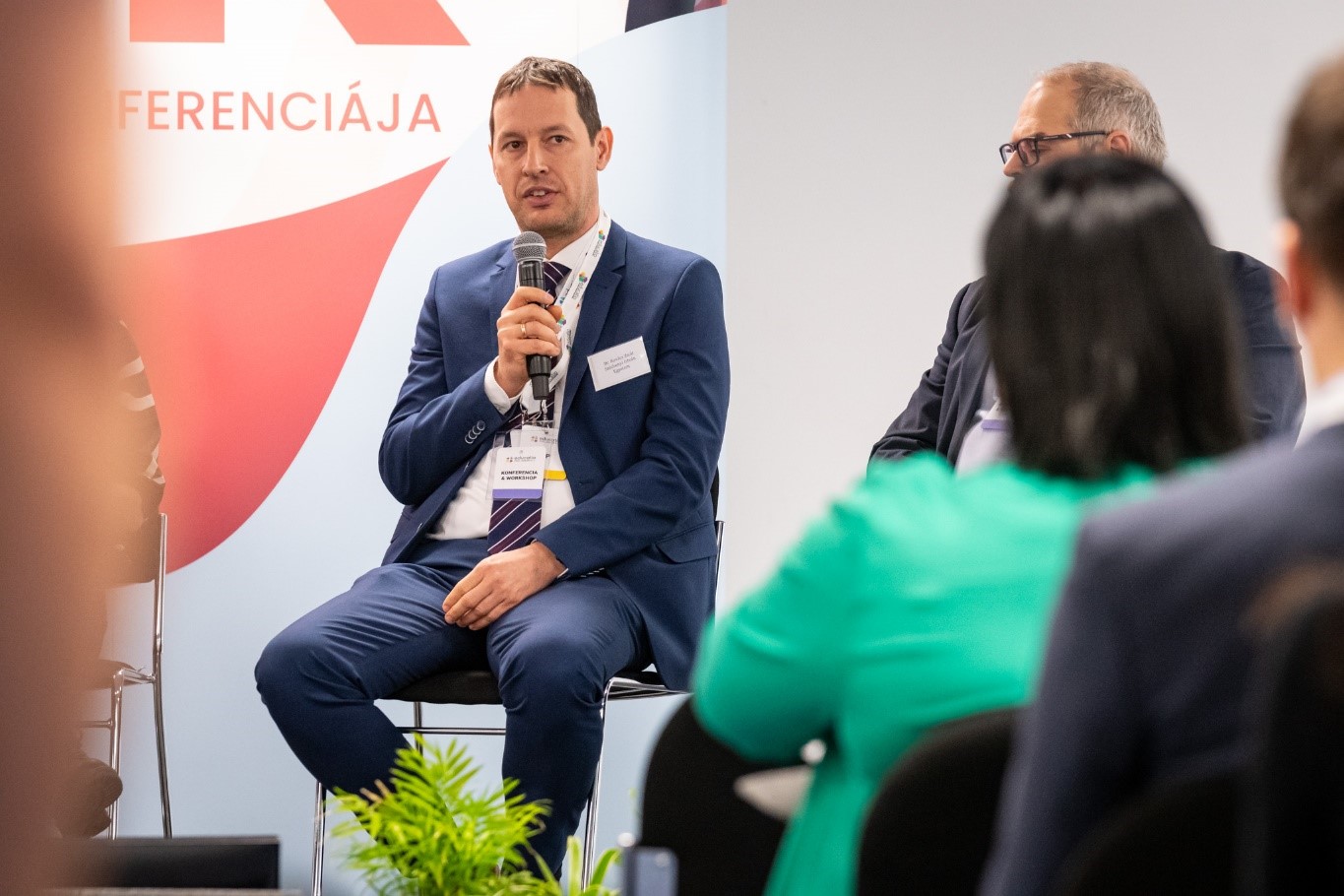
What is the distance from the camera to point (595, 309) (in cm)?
324

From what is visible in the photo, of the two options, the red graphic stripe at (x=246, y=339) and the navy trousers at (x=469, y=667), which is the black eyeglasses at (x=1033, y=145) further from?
the red graphic stripe at (x=246, y=339)

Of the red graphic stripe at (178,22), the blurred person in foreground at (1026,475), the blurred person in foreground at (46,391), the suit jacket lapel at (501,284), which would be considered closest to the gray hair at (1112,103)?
the suit jacket lapel at (501,284)

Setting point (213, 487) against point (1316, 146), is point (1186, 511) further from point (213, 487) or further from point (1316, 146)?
point (213, 487)

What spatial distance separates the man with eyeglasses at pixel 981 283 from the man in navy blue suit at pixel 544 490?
470mm

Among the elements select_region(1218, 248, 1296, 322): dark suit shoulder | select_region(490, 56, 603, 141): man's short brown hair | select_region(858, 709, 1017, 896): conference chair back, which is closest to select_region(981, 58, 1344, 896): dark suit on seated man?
select_region(858, 709, 1017, 896): conference chair back

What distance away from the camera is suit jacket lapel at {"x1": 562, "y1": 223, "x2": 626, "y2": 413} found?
3184mm

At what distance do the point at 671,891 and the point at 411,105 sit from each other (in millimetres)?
2913

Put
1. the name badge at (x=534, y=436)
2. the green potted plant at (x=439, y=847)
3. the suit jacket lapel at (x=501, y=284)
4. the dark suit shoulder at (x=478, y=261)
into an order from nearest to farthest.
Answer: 1. the green potted plant at (x=439, y=847)
2. the name badge at (x=534, y=436)
3. the suit jacket lapel at (x=501, y=284)
4. the dark suit shoulder at (x=478, y=261)

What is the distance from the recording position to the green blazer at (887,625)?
1.16 m

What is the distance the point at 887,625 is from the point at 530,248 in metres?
1.99

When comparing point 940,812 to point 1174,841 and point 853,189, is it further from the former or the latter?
point 853,189

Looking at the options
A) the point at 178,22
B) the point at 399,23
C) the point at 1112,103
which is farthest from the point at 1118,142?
the point at 178,22

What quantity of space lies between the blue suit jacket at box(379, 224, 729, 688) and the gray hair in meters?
0.87

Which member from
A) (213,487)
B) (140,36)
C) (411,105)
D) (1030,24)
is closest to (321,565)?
(213,487)
